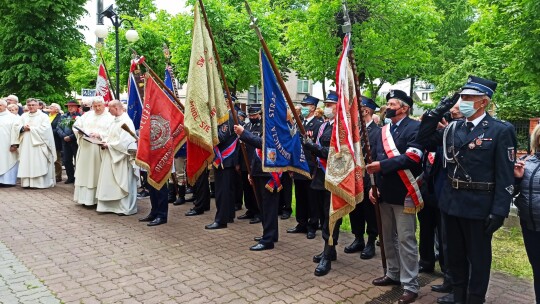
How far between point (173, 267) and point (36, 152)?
6.90 meters

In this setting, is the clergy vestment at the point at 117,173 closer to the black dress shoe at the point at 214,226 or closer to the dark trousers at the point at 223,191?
the black dress shoe at the point at 214,226

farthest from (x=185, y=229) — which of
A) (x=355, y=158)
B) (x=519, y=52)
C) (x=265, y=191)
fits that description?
(x=519, y=52)

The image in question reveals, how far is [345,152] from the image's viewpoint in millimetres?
4770

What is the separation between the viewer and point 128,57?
59.2 ft

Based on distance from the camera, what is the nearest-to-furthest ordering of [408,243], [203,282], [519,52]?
[408,243], [203,282], [519,52]

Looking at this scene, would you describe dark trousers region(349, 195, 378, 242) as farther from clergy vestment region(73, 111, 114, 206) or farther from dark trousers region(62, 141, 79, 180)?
dark trousers region(62, 141, 79, 180)

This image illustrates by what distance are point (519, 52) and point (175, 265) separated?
11160 millimetres

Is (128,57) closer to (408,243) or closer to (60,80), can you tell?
(60,80)

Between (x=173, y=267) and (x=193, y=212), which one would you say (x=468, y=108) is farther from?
(x=193, y=212)

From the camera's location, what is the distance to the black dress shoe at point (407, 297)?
4.45m

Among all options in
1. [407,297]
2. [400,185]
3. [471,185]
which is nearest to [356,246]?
[407,297]

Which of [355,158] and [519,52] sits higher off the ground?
[519,52]

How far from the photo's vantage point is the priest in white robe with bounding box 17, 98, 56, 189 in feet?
34.7

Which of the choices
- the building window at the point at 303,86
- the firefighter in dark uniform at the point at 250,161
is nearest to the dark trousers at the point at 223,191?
the firefighter in dark uniform at the point at 250,161
